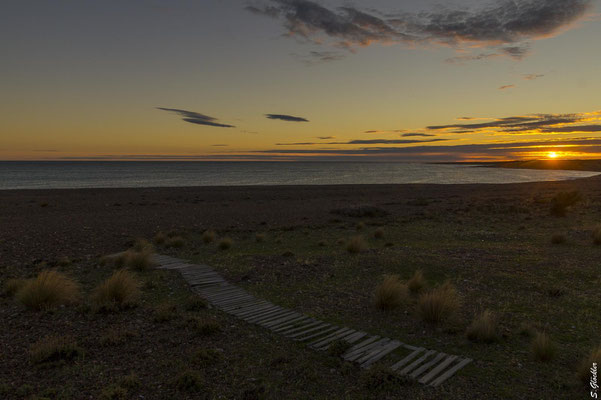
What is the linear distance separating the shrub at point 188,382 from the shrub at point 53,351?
226 cm

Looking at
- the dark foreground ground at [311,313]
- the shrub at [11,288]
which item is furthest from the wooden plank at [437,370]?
the shrub at [11,288]

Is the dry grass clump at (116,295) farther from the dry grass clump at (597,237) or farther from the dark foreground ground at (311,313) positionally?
the dry grass clump at (597,237)

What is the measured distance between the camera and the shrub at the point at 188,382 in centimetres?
549

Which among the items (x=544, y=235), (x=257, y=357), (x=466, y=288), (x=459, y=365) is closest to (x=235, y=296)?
(x=257, y=357)

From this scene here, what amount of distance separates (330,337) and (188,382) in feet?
9.51

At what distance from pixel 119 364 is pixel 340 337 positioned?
4131 millimetres

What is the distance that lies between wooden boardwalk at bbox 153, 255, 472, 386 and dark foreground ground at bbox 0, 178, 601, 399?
293 millimetres

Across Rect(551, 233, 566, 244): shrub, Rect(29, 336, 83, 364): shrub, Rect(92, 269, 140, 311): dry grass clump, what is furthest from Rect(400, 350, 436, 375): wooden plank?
Rect(551, 233, 566, 244): shrub

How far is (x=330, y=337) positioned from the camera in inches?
282

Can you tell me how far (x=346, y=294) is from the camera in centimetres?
1001

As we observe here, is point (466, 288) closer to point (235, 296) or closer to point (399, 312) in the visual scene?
point (399, 312)

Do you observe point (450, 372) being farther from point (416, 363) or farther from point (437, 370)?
point (416, 363)

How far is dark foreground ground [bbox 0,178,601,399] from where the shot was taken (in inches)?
220

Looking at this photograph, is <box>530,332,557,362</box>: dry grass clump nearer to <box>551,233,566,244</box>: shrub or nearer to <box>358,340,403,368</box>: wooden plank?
<box>358,340,403,368</box>: wooden plank
